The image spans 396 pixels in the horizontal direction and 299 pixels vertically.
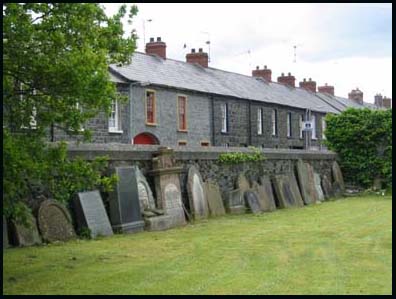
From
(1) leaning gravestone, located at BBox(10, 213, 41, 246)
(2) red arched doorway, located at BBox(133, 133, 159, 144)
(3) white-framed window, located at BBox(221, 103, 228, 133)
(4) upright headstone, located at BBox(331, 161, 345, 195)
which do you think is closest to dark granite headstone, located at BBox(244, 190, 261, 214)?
(4) upright headstone, located at BBox(331, 161, 345, 195)

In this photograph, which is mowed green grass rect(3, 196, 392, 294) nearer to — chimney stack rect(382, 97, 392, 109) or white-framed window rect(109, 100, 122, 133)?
white-framed window rect(109, 100, 122, 133)

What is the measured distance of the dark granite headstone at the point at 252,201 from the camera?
66.2ft

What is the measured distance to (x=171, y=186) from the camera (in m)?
16.9

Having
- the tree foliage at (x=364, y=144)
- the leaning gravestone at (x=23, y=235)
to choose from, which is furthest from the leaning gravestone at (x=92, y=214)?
the tree foliage at (x=364, y=144)

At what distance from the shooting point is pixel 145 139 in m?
29.9

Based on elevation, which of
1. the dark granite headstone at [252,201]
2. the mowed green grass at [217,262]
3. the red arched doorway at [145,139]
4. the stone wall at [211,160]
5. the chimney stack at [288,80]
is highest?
the chimney stack at [288,80]

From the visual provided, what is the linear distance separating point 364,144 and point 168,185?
53.5 ft

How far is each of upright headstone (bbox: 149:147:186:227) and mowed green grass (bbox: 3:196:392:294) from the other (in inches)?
Answer: 22.6

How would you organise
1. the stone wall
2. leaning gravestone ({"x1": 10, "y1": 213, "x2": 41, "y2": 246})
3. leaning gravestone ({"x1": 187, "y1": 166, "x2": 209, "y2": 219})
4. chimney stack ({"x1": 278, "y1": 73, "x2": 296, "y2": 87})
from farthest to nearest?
chimney stack ({"x1": 278, "y1": 73, "x2": 296, "y2": 87}) < leaning gravestone ({"x1": 187, "y1": 166, "x2": 209, "y2": 219}) < the stone wall < leaning gravestone ({"x1": 10, "y1": 213, "x2": 41, "y2": 246})

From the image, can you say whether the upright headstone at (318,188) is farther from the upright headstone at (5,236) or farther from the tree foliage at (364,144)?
the upright headstone at (5,236)

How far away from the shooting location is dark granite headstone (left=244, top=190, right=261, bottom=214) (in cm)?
2019

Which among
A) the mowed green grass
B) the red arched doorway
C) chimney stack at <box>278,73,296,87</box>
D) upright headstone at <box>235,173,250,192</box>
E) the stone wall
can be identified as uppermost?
chimney stack at <box>278,73,296,87</box>

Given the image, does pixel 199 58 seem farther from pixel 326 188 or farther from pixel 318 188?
pixel 318 188

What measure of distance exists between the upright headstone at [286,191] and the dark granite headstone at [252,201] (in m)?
1.71
